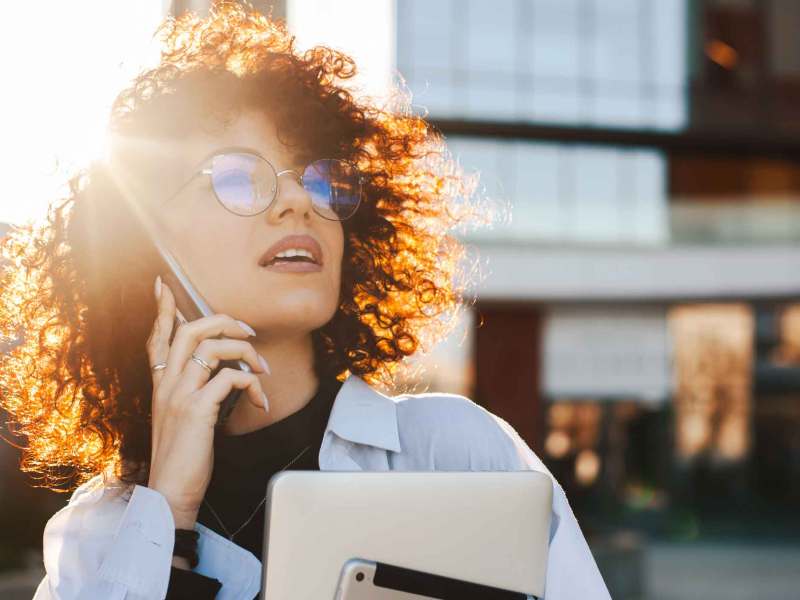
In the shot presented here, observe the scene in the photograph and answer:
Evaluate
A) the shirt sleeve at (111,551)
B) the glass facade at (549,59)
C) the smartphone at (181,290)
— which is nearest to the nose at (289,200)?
the smartphone at (181,290)

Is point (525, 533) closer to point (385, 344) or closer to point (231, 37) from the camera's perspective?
point (385, 344)

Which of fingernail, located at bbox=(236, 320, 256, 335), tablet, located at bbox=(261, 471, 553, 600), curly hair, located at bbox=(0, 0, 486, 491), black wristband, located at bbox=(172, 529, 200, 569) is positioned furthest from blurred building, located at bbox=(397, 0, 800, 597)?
tablet, located at bbox=(261, 471, 553, 600)

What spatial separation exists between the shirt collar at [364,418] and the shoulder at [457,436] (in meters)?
0.03

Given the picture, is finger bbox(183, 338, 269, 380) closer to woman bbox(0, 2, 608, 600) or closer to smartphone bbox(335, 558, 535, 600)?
woman bbox(0, 2, 608, 600)

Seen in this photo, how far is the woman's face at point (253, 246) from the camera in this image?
159cm

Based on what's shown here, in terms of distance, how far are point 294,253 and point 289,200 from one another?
0.08 metres

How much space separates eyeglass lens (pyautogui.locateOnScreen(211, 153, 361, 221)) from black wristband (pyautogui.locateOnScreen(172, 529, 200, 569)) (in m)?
0.48

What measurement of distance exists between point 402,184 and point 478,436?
685 millimetres

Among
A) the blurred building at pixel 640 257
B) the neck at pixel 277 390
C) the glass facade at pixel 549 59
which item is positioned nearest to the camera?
the neck at pixel 277 390

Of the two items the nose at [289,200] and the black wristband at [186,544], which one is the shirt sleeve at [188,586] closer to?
the black wristband at [186,544]

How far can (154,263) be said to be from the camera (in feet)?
5.83

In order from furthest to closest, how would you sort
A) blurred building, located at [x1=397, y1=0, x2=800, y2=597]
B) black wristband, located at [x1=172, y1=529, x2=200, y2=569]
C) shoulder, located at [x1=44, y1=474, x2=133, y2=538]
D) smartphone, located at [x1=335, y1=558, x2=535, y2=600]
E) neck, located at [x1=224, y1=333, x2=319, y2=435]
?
blurred building, located at [x1=397, y1=0, x2=800, y2=597]
neck, located at [x1=224, y1=333, x2=319, y2=435]
shoulder, located at [x1=44, y1=474, x2=133, y2=538]
black wristband, located at [x1=172, y1=529, x2=200, y2=569]
smartphone, located at [x1=335, y1=558, x2=535, y2=600]

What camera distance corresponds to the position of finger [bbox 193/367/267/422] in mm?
1453

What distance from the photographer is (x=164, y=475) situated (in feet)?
4.75
